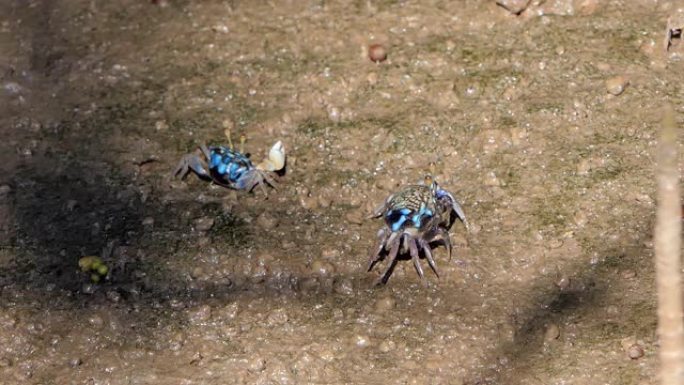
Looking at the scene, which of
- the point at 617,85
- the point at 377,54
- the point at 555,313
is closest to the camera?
the point at 555,313

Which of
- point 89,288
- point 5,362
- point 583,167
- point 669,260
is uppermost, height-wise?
point 669,260

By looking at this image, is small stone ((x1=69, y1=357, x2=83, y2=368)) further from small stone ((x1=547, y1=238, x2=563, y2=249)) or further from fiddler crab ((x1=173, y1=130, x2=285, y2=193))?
small stone ((x1=547, y1=238, x2=563, y2=249))

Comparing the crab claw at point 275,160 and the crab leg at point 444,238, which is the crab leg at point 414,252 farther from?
the crab claw at point 275,160


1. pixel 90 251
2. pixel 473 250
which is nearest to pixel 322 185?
pixel 473 250

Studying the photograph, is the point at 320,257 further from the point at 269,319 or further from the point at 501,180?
the point at 501,180

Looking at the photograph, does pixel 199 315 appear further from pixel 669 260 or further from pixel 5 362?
pixel 669 260

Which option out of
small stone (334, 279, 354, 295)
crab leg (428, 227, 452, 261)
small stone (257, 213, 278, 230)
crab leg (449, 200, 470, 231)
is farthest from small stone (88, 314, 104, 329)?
crab leg (449, 200, 470, 231)

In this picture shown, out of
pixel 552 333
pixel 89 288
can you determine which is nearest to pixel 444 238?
pixel 552 333
